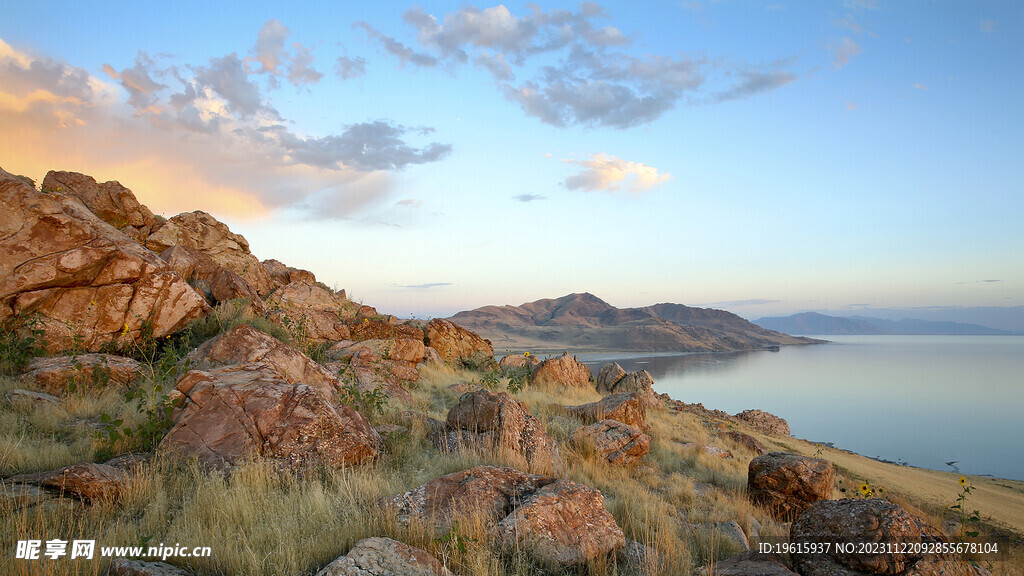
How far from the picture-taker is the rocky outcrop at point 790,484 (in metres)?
6.87

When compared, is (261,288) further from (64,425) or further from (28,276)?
(64,425)

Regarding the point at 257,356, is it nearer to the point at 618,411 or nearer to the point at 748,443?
the point at 618,411

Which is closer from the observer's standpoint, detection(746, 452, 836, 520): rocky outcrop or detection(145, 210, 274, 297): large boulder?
detection(746, 452, 836, 520): rocky outcrop

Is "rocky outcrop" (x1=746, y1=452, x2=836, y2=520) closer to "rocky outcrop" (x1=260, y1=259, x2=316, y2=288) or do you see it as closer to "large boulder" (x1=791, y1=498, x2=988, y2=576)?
"large boulder" (x1=791, y1=498, x2=988, y2=576)

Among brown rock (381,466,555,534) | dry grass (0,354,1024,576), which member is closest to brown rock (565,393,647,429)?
dry grass (0,354,1024,576)

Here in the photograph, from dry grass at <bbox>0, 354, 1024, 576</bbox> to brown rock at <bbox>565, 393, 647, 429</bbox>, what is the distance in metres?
2.04

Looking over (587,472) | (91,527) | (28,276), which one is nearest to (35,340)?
(28,276)

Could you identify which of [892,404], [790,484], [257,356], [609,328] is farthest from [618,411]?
[609,328]

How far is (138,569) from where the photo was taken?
2.98 metres

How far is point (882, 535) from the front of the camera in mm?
3811

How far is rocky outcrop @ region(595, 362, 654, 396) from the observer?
18.0 meters

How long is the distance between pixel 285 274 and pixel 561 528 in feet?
48.0

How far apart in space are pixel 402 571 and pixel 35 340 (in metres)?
8.17

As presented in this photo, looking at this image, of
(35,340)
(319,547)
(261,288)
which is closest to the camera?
(319,547)
